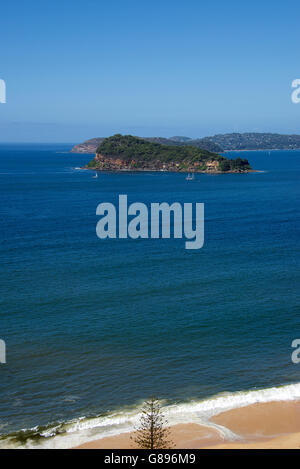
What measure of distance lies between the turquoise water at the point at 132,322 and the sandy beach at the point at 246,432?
1.00 metres

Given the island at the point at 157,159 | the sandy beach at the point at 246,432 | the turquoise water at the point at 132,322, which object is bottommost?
the sandy beach at the point at 246,432

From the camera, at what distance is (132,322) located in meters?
34.2

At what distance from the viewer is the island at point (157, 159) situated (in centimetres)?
16975

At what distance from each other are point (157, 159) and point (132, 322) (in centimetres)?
→ 15209

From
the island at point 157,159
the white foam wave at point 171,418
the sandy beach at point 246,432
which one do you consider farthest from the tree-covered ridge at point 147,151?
the sandy beach at point 246,432

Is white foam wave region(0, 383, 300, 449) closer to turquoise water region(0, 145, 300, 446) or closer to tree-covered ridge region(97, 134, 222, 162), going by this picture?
turquoise water region(0, 145, 300, 446)

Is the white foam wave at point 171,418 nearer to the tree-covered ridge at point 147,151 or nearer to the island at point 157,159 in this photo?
the island at point 157,159

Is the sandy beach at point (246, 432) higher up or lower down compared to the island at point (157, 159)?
lower down

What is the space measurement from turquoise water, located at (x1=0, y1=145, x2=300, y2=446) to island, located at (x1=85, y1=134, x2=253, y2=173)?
108651 millimetres

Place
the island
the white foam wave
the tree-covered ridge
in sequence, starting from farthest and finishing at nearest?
the tree-covered ridge
the island
the white foam wave

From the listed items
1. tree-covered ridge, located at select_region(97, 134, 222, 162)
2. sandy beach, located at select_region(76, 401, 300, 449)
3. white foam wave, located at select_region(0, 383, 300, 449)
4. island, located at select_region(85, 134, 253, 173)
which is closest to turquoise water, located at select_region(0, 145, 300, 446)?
white foam wave, located at select_region(0, 383, 300, 449)

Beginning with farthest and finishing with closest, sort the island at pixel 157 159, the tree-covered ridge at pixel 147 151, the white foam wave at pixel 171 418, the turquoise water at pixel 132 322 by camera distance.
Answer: the tree-covered ridge at pixel 147 151 < the island at pixel 157 159 < the turquoise water at pixel 132 322 < the white foam wave at pixel 171 418

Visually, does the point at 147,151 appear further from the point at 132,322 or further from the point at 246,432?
the point at 246,432

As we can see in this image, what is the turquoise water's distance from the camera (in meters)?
26.1
